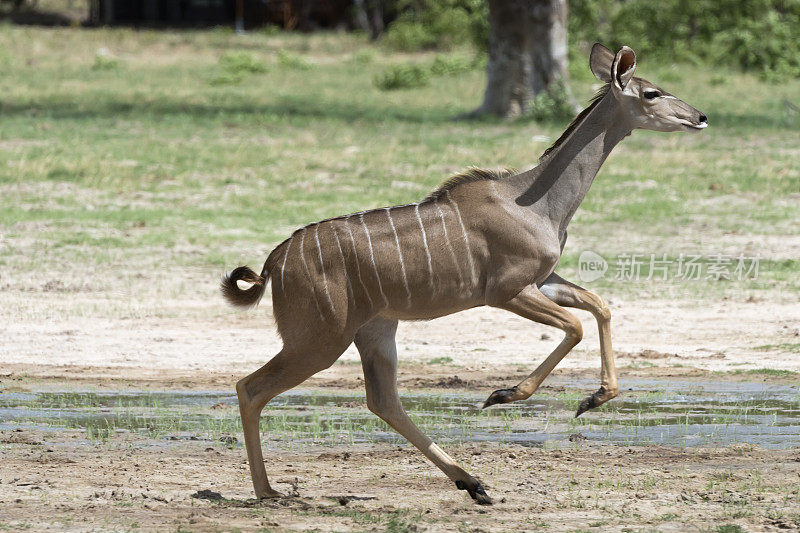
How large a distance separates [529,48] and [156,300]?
1258cm

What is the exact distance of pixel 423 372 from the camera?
374 inches

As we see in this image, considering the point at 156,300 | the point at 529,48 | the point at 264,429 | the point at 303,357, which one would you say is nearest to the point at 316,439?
the point at 264,429

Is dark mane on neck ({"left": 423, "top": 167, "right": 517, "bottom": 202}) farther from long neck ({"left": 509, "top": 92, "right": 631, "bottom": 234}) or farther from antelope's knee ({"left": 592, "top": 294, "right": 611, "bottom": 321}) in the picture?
antelope's knee ({"left": 592, "top": 294, "right": 611, "bottom": 321})

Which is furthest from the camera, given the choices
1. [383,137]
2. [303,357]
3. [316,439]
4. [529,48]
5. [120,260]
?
[529,48]

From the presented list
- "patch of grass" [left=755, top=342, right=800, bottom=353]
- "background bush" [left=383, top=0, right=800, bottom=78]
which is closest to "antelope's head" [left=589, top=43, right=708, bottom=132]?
"patch of grass" [left=755, top=342, right=800, bottom=353]

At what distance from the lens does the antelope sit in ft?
19.4

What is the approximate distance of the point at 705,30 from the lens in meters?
33.4

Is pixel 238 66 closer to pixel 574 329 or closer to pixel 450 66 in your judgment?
pixel 450 66

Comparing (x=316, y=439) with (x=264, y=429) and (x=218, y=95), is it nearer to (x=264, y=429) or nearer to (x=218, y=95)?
(x=264, y=429)

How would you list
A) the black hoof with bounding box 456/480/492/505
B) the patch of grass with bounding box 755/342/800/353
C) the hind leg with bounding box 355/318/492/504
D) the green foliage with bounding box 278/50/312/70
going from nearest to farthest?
the black hoof with bounding box 456/480/492/505 → the hind leg with bounding box 355/318/492/504 → the patch of grass with bounding box 755/342/800/353 → the green foliage with bounding box 278/50/312/70

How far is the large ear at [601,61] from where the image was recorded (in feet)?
22.7

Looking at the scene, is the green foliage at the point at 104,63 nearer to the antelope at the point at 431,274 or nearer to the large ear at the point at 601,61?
the large ear at the point at 601,61

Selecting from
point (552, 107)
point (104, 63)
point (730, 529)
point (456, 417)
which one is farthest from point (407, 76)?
point (730, 529)

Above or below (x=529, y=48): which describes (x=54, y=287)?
below
